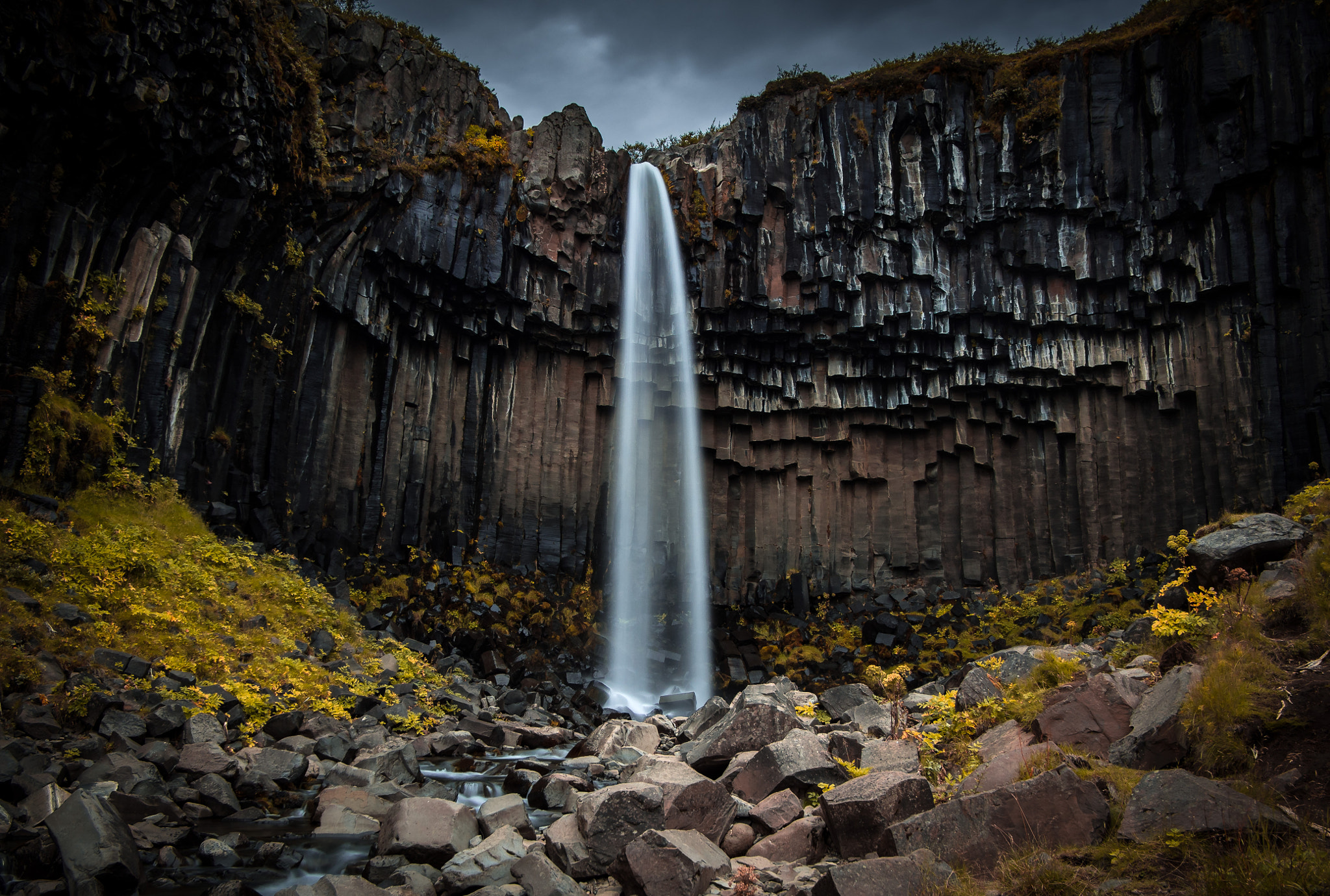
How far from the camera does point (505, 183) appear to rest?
64.7 ft

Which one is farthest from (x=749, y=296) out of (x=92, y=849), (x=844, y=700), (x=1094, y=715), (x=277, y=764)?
(x=92, y=849)

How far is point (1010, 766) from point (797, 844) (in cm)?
174

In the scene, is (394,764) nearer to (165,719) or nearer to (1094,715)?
(165,719)

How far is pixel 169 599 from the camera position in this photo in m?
10.4

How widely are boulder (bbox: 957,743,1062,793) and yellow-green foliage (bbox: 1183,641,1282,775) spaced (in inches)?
34.5

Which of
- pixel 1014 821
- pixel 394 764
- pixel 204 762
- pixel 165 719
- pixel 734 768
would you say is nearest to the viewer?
pixel 1014 821

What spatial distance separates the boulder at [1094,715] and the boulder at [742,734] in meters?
2.72

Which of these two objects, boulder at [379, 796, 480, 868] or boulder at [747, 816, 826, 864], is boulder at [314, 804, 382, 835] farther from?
boulder at [747, 816, 826, 864]

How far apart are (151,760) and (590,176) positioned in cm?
1798

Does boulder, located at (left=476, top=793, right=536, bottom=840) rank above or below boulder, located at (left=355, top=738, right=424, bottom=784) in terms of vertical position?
above

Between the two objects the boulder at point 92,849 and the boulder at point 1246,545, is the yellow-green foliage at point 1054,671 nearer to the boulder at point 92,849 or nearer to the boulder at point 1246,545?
the boulder at point 1246,545

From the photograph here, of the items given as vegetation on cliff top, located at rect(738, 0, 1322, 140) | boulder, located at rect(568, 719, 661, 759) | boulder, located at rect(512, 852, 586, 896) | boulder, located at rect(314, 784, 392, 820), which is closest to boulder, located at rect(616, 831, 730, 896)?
boulder, located at rect(512, 852, 586, 896)

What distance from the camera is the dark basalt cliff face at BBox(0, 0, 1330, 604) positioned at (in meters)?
13.4

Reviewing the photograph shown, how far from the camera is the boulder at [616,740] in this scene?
1023 centimetres
